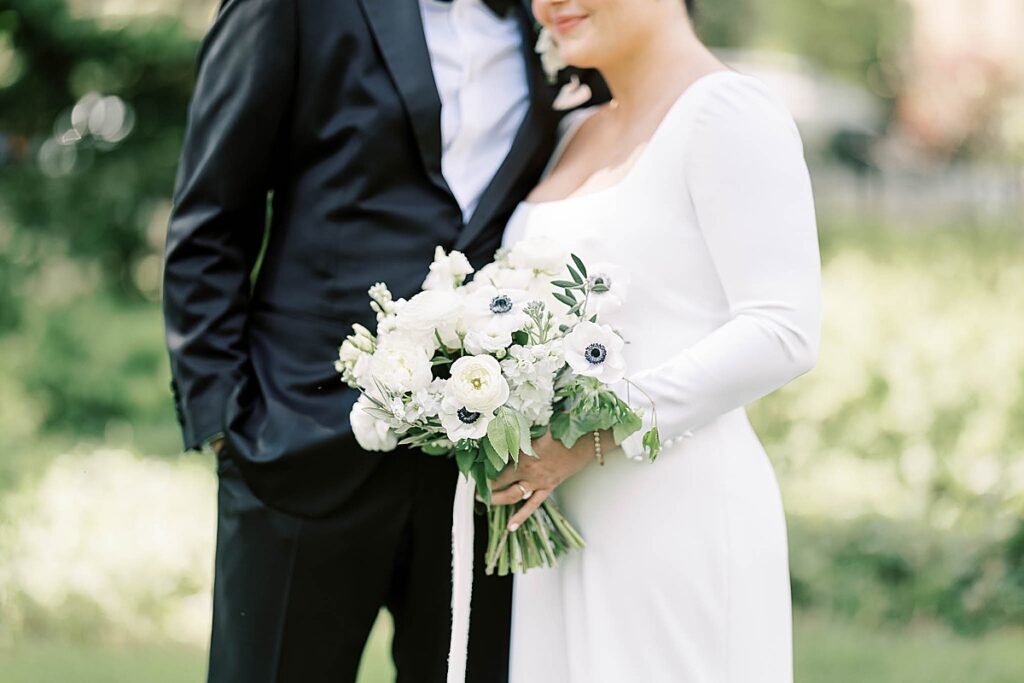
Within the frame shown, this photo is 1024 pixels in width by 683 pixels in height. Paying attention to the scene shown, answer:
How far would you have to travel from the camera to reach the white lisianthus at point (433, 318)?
2.21 metres

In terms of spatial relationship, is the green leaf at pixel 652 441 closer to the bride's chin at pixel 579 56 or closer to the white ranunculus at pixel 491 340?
the white ranunculus at pixel 491 340

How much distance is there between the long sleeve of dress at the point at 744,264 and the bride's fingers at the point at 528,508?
0.65ft

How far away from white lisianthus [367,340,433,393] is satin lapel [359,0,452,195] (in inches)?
21.8

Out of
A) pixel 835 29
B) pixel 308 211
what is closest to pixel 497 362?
pixel 308 211

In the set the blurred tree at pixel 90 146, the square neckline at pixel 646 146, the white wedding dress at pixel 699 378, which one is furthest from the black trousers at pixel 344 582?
the blurred tree at pixel 90 146

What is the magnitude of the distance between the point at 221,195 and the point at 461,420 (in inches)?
35.8

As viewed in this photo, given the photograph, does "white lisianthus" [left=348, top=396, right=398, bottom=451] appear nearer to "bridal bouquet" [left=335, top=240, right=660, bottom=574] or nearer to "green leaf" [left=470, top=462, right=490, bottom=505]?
"bridal bouquet" [left=335, top=240, right=660, bottom=574]

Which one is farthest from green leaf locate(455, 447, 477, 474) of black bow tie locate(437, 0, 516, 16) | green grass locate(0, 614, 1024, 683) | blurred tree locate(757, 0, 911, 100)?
blurred tree locate(757, 0, 911, 100)

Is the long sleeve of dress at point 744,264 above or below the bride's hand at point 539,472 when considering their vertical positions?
above

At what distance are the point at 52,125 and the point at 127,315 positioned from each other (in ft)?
4.87

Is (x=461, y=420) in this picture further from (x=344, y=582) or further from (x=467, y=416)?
(x=344, y=582)

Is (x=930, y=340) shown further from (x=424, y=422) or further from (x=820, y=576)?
(x=424, y=422)

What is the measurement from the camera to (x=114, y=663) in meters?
4.39

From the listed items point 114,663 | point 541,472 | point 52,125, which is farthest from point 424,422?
point 52,125
